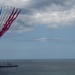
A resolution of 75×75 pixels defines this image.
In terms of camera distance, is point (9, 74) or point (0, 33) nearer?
point (0, 33)

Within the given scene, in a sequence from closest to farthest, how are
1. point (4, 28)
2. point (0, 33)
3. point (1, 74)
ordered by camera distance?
point (4, 28)
point (0, 33)
point (1, 74)

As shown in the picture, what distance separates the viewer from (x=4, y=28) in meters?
79.8

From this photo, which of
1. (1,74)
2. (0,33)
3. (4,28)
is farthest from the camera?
(1,74)

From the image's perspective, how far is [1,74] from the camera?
184 metres

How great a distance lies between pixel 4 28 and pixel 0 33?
20.6 ft

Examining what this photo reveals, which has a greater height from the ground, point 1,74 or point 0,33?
point 0,33

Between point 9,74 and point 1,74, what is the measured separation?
5.36 metres

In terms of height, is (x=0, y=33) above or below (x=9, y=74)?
above

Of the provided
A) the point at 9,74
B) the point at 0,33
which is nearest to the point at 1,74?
the point at 9,74

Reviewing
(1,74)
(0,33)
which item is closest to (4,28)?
(0,33)

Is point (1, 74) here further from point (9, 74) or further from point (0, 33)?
point (0, 33)

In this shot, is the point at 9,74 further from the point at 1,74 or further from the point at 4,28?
the point at 4,28

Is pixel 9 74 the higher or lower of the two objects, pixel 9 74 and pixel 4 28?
the lower

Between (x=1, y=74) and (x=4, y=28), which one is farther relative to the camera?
(x=1, y=74)
